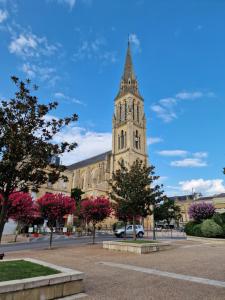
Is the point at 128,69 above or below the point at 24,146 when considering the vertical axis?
above

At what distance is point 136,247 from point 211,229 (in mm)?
9817

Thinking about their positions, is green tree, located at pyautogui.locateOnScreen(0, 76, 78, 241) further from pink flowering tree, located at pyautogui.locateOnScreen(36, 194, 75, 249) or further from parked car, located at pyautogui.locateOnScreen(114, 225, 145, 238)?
parked car, located at pyautogui.locateOnScreen(114, 225, 145, 238)

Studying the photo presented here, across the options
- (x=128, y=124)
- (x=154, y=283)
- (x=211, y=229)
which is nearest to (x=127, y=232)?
(x=211, y=229)

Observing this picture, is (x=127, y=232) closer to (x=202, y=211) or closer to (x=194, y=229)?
(x=194, y=229)

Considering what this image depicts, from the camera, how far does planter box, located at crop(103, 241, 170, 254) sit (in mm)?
13531

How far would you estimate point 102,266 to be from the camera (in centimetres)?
939

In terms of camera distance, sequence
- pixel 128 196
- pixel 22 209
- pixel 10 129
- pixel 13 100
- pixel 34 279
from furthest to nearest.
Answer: pixel 22 209 → pixel 128 196 → pixel 13 100 → pixel 10 129 → pixel 34 279

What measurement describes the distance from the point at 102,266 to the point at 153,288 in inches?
144

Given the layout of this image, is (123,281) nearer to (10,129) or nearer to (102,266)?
(102,266)

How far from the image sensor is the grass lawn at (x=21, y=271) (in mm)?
5414

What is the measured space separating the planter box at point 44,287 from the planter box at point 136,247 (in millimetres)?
8204

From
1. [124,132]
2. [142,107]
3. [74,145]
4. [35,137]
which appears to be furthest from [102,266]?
[142,107]

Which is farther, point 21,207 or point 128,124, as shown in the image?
point 128,124

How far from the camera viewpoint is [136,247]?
44.9ft
